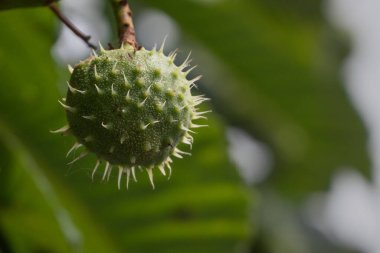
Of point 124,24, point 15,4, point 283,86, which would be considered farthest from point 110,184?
point 283,86

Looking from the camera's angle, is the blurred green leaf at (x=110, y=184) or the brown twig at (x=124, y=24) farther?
the blurred green leaf at (x=110, y=184)

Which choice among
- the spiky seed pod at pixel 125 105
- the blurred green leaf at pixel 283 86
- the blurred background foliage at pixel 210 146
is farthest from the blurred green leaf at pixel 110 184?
the blurred green leaf at pixel 283 86

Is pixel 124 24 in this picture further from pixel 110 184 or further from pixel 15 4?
pixel 110 184

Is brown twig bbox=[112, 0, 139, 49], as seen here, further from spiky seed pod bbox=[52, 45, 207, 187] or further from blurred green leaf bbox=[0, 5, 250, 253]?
blurred green leaf bbox=[0, 5, 250, 253]

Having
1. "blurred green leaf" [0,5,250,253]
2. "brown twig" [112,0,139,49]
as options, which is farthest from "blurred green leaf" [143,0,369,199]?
"brown twig" [112,0,139,49]

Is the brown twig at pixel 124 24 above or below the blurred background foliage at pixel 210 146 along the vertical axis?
above

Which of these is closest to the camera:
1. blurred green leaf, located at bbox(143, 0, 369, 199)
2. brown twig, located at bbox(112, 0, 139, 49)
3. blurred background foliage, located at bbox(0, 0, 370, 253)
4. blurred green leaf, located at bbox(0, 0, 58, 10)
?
blurred green leaf, located at bbox(0, 0, 58, 10)

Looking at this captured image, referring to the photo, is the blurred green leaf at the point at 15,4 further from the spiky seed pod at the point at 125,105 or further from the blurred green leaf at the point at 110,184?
the blurred green leaf at the point at 110,184
